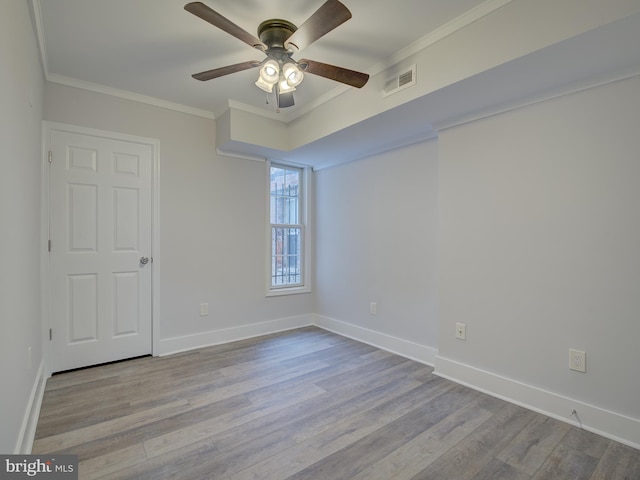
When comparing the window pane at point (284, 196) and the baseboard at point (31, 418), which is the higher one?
the window pane at point (284, 196)

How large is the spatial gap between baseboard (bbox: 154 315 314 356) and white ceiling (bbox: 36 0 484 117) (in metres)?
2.48

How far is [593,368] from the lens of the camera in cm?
200

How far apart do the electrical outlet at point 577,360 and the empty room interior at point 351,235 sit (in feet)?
0.05

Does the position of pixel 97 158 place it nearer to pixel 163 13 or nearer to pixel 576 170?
pixel 163 13

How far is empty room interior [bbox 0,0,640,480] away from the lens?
1730mm

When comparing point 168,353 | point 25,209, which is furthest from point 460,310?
point 25,209

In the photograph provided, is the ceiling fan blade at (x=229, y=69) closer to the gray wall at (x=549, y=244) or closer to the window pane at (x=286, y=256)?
the gray wall at (x=549, y=244)

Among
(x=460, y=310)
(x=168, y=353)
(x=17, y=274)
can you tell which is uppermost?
(x=17, y=274)

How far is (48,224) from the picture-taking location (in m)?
Answer: 2.67

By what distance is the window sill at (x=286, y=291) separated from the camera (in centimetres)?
406

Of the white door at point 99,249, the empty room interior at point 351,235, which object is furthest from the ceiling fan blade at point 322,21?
the white door at point 99,249

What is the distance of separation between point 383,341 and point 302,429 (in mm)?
1674

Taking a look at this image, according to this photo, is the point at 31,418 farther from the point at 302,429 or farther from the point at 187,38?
the point at 187,38

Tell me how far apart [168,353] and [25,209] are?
6.29ft
